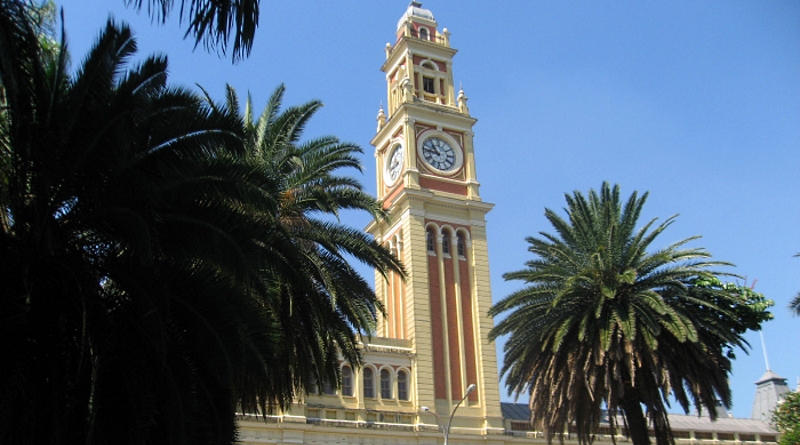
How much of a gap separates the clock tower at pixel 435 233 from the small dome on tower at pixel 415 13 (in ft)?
3.96

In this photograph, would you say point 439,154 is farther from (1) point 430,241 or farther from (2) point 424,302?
(2) point 424,302

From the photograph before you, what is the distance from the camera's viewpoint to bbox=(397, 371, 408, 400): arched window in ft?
145

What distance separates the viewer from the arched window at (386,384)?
4378cm

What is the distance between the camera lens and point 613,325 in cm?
2686

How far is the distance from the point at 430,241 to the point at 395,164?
6.22 meters

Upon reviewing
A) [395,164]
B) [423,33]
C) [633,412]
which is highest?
[423,33]

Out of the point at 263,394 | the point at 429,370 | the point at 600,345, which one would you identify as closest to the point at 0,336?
the point at 263,394

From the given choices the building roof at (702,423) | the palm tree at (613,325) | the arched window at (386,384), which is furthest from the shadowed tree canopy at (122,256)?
the building roof at (702,423)

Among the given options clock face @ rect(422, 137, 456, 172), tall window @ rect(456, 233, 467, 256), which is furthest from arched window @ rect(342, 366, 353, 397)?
clock face @ rect(422, 137, 456, 172)

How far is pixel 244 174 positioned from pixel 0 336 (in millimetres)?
4691

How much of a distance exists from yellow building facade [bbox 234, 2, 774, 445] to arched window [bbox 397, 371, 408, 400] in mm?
55

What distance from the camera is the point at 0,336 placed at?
13047 mm

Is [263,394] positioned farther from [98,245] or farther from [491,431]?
[491,431]

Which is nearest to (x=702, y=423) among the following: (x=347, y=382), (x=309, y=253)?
(x=347, y=382)
